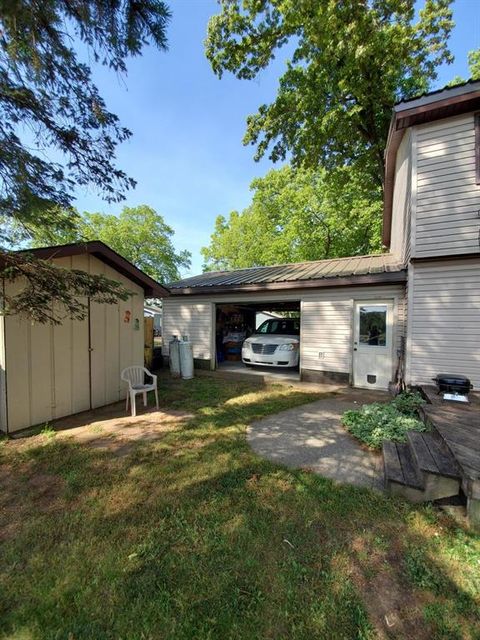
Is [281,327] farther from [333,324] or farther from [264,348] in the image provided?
[333,324]

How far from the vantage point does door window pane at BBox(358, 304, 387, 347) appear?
6.80 metres

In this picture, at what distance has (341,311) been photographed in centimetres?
734

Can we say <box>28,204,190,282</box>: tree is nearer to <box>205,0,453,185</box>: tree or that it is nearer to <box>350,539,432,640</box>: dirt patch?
<box>205,0,453,185</box>: tree

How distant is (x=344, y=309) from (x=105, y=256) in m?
5.64

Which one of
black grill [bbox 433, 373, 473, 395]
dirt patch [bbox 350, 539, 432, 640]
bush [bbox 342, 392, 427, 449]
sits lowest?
dirt patch [bbox 350, 539, 432, 640]

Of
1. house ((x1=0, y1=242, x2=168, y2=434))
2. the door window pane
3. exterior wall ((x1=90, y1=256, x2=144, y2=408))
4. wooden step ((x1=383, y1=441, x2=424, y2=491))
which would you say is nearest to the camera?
wooden step ((x1=383, y1=441, x2=424, y2=491))

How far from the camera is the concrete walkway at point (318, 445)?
129 inches

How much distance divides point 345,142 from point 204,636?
13961 millimetres

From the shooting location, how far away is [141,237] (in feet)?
85.6

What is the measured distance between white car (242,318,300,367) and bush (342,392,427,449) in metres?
3.67

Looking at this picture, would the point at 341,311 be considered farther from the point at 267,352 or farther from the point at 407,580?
the point at 407,580

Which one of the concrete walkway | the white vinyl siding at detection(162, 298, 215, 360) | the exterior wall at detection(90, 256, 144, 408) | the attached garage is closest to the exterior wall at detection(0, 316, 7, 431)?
the exterior wall at detection(90, 256, 144, 408)

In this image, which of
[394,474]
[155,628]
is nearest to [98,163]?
[155,628]

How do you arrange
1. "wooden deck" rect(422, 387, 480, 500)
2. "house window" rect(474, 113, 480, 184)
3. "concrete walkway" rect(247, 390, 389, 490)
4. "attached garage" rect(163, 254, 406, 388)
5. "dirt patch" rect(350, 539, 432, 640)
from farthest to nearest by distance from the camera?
"attached garage" rect(163, 254, 406, 388) → "house window" rect(474, 113, 480, 184) → "concrete walkway" rect(247, 390, 389, 490) → "wooden deck" rect(422, 387, 480, 500) → "dirt patch" rect(350, 539, 432, 640)
